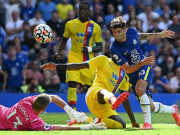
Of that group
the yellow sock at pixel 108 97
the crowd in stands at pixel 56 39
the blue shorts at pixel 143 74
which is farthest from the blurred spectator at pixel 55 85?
the yellow sock at pixel 108 97

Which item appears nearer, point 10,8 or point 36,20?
point 36,20

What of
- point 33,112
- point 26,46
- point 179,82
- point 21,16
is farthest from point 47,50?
point 33,112

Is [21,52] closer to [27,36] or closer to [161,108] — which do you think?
[27,36]

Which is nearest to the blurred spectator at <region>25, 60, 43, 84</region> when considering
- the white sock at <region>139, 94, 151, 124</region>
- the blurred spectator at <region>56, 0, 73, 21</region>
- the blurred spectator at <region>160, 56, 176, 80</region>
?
the blurred spectator at <region>56, 0, 73, 21</region>

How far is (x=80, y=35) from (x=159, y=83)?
5.51m

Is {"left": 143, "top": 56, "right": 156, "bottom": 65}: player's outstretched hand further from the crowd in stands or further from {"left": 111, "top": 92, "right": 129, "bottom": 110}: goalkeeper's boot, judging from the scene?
the crowd in stands

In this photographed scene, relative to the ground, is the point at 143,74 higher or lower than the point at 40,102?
higher

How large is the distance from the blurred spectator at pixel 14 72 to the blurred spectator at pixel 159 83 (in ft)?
14.4

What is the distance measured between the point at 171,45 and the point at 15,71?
5.85 metres

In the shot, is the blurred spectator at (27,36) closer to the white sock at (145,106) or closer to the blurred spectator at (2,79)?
the blurred spectator at (2,79)

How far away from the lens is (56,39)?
1780 centimetres

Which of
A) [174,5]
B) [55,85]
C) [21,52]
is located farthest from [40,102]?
[174,5]

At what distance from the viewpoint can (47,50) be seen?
690 inches

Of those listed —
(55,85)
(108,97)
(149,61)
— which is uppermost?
(149,61)
